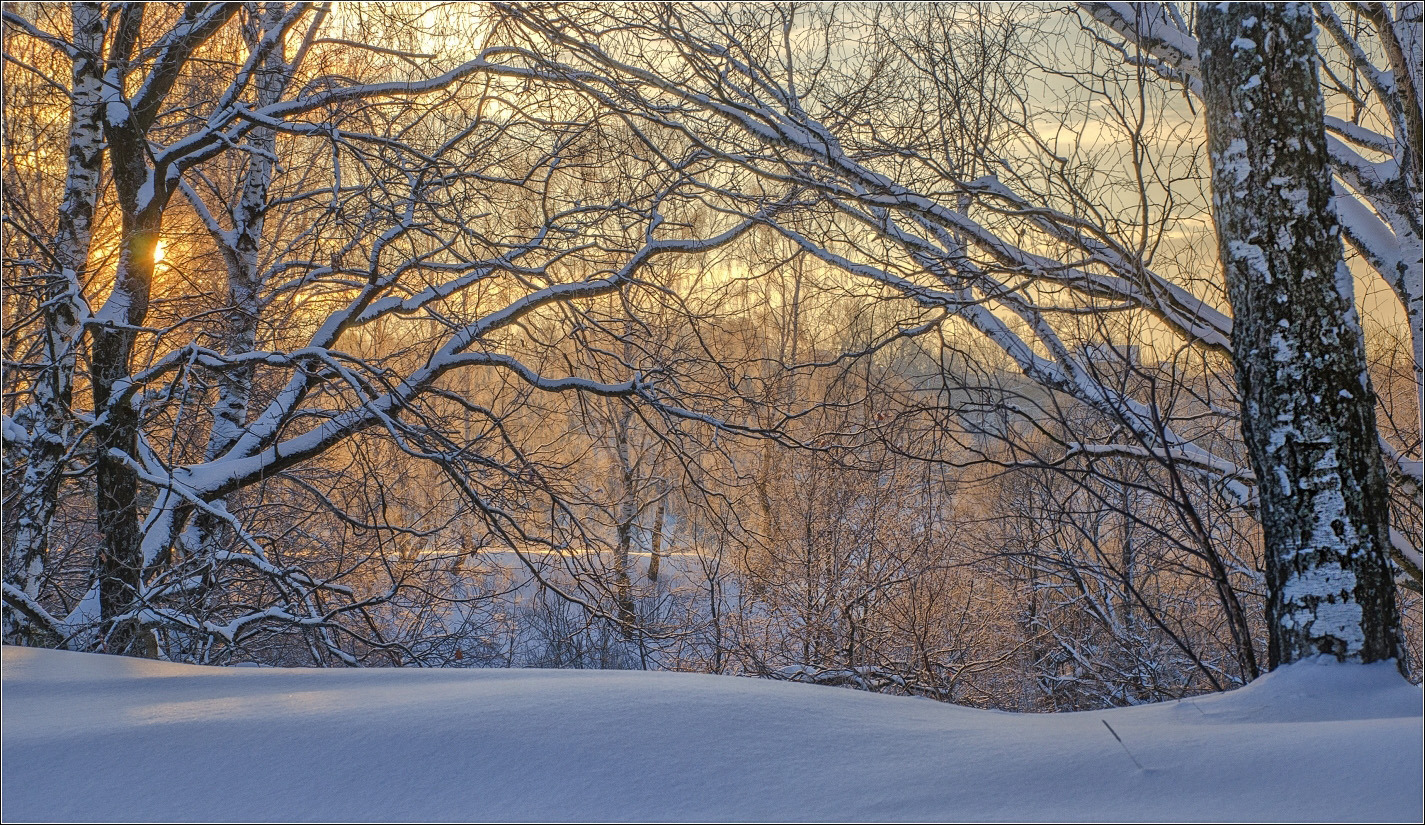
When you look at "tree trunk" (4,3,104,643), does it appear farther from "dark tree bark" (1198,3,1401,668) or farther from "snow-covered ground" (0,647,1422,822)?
"dark tree bark" (1198,3,1401,668)

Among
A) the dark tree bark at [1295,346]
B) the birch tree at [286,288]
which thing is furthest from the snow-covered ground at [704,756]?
the birch tree at [286,288]

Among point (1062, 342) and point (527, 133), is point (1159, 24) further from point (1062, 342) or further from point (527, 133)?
point (527, 133)

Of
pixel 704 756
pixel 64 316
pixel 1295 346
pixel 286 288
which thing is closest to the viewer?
pixel 704 756

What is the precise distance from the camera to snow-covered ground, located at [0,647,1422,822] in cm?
211

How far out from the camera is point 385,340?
9.72 m

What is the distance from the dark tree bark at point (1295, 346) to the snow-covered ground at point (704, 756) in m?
0.22

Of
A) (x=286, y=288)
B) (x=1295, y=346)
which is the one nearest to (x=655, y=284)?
(x=286, y=288)

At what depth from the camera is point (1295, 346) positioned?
3254mm

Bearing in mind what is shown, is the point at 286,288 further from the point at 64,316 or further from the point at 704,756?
the point at 704,756

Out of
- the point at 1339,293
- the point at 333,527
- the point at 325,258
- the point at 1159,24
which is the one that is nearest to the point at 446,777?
the point at 1339,293

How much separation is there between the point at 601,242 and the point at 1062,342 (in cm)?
368

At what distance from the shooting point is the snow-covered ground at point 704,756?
6.93 ft

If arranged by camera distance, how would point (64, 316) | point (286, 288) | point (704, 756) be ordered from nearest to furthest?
point (704, 756), point (64, 316), point (286, 288)

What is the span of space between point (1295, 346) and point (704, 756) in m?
2.39
